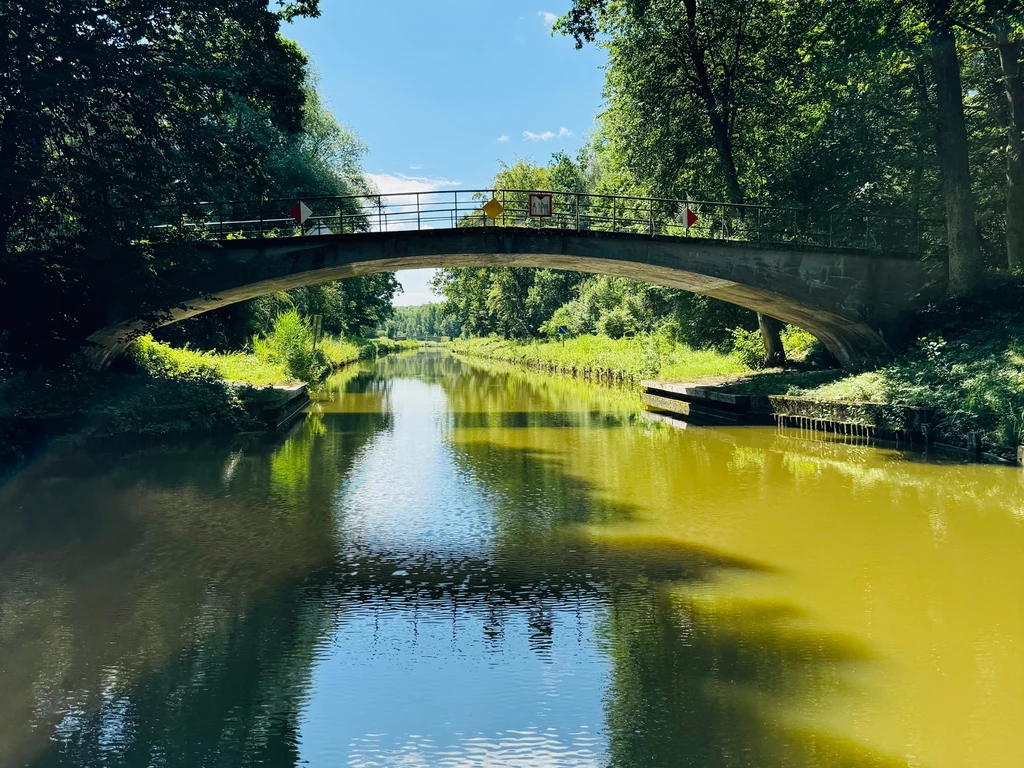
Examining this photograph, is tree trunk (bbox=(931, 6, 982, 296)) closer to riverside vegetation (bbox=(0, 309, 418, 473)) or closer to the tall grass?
riverside vegetation (bbox=(0, 309, 418, 473))

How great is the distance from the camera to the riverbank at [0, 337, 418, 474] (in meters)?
14.5

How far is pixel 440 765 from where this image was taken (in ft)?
14.0

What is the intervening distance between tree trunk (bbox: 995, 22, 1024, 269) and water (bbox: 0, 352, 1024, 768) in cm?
1083

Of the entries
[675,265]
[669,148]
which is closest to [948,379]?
[675,265]

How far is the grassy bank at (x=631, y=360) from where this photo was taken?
27.1 meters

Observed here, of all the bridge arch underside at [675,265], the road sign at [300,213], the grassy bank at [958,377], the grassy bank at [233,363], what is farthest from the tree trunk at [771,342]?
the grassy bank at [233,363]

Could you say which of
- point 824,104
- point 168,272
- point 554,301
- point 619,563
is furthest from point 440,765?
point 554,301

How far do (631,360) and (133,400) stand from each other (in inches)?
837

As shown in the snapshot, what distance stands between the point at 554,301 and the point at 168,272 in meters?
43.0

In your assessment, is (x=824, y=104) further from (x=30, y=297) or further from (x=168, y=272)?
(x=30, y=297)

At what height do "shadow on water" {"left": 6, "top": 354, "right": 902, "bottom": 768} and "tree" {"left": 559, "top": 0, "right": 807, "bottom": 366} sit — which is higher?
"tree" {"left": 559, "top": 0, "right": 807, "bottom": 366}

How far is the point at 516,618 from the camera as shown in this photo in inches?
259

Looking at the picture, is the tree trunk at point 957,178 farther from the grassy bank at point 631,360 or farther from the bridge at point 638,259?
the grassy bank at point 631,360

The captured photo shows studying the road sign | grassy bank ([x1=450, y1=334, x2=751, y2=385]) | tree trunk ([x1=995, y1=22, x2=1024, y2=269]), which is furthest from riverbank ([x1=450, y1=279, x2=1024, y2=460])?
the road sign
